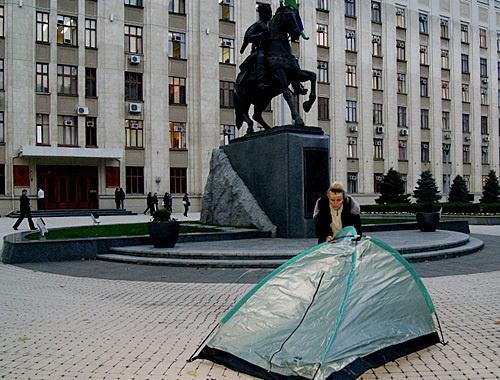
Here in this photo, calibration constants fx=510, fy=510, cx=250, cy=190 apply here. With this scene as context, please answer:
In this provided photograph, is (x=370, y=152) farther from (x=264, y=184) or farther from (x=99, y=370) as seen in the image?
(x=99, y=370)

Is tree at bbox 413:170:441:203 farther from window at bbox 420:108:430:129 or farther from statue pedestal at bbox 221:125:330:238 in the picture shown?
statue pedestal at bbox 221:125:330:238

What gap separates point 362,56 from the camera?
48094 mm

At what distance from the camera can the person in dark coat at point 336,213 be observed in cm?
656

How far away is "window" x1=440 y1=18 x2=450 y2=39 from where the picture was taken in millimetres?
53591

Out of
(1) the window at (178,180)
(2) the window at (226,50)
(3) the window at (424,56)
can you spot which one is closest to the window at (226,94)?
(2) the window at (226,50)

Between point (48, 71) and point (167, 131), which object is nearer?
point (48, 71)

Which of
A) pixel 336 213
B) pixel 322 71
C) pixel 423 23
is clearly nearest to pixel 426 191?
pixel 322 71

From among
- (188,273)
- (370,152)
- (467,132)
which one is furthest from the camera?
(467,132)

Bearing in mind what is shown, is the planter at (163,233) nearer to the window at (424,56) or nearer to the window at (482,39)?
the window at (424,56)

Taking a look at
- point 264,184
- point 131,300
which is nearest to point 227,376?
point 131,300

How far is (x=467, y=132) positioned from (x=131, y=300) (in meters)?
54.2

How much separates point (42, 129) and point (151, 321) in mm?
32691

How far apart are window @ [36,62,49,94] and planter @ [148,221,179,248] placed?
90.7 ft

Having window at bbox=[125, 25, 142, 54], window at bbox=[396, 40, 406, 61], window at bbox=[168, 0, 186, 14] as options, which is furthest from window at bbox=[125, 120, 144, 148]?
window at bbox=[396, 40, 406, 61]
